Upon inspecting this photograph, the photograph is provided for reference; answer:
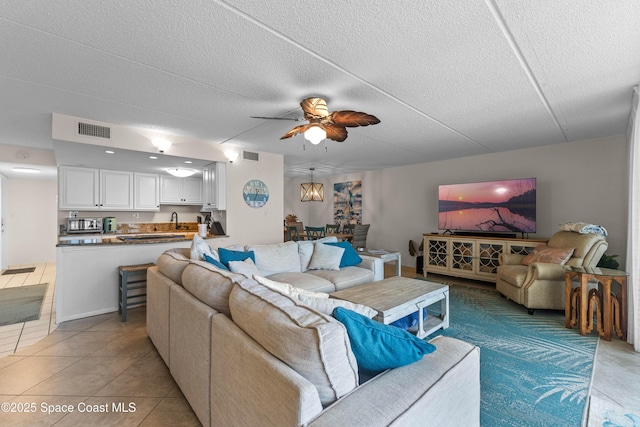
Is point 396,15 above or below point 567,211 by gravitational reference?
above

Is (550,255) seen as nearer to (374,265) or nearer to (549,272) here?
(549,272)

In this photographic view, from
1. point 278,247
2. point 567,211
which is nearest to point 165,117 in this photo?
point 278,247

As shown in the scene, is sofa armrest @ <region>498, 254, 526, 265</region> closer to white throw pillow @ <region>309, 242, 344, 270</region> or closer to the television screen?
the television screen

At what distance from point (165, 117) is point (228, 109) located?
803 mm

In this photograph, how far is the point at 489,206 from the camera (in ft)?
15.6

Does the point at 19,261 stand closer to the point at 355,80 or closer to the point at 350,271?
the point at 350,271

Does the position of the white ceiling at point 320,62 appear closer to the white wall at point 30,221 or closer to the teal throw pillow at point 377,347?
the teal throw pillow at point 377,347

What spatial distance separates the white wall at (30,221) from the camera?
6148 mm

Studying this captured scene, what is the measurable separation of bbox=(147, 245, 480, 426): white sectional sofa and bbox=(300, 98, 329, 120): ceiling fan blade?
162 centimetres

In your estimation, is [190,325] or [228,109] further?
[228,109]

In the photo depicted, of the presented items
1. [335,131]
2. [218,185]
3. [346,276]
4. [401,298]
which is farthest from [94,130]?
[401,298]

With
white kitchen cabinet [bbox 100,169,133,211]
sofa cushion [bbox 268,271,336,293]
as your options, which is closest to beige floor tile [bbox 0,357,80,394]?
sofa cushion [bbox 268,271,336,293]

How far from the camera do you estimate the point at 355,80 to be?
2254mm

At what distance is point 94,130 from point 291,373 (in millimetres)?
3713
